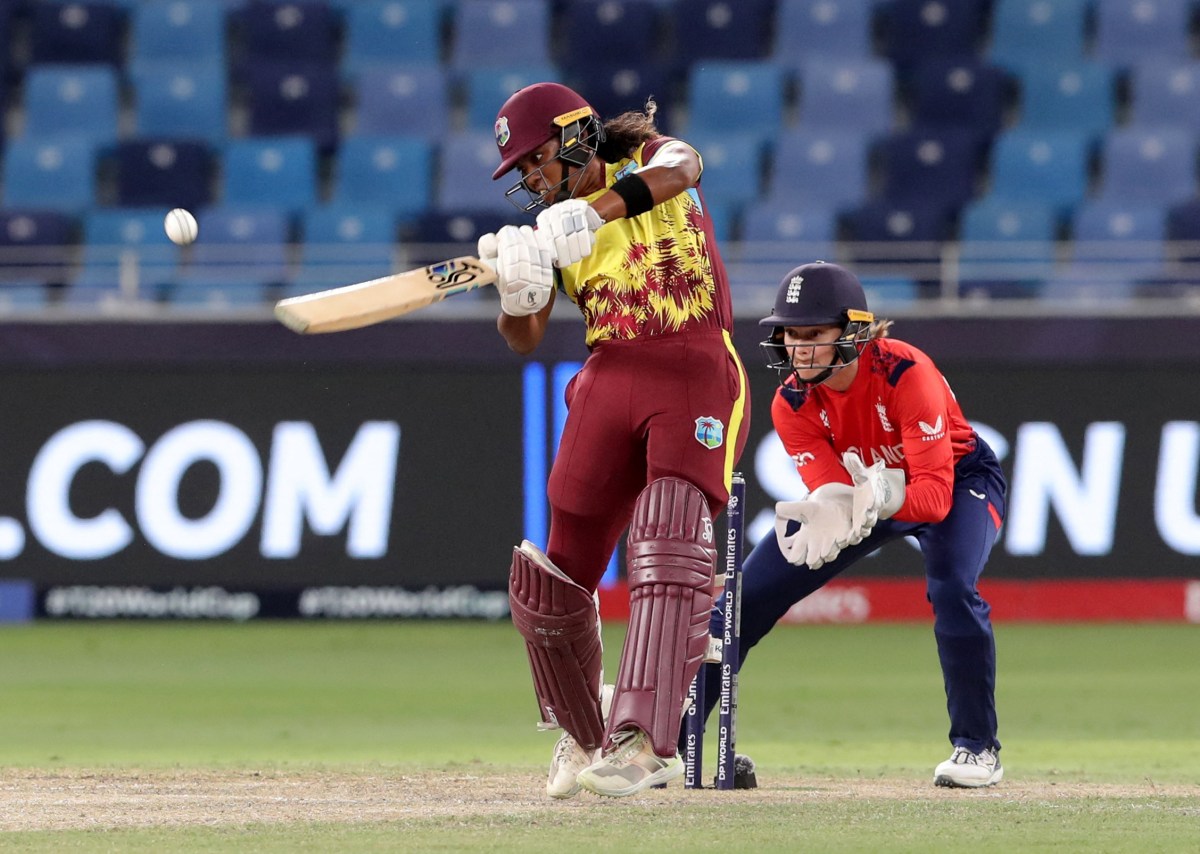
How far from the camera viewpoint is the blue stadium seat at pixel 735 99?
15.9 m

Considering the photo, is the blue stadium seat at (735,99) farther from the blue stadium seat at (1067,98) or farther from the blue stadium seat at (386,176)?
the blue stadium seat at (386,176)

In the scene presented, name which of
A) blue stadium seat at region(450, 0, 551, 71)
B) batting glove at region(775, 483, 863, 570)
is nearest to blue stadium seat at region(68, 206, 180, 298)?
blue stadium seat at region(450, 0, 551, 71)

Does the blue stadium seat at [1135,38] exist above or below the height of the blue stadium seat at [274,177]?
above

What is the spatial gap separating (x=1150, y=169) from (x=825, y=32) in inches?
113

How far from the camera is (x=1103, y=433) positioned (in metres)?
12.8

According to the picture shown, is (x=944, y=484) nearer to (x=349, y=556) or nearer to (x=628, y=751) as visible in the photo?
(x=628, y=751)

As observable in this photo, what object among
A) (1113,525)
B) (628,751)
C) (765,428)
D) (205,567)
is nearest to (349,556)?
(205,567)

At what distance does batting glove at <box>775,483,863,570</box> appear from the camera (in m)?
6.32

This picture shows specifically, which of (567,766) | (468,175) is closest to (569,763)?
(567,766)

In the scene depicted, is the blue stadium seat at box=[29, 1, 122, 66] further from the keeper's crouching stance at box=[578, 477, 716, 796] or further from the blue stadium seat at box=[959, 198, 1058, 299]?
the keeper's crouching stance at box=[578, 477, 716, 796]

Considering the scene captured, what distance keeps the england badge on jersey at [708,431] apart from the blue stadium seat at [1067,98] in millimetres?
10946

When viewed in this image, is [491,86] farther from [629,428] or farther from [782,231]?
[629,428]

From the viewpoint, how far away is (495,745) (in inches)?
322

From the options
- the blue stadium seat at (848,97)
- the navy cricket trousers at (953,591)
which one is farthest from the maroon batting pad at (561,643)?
the blue stadium seat at (848,97)
